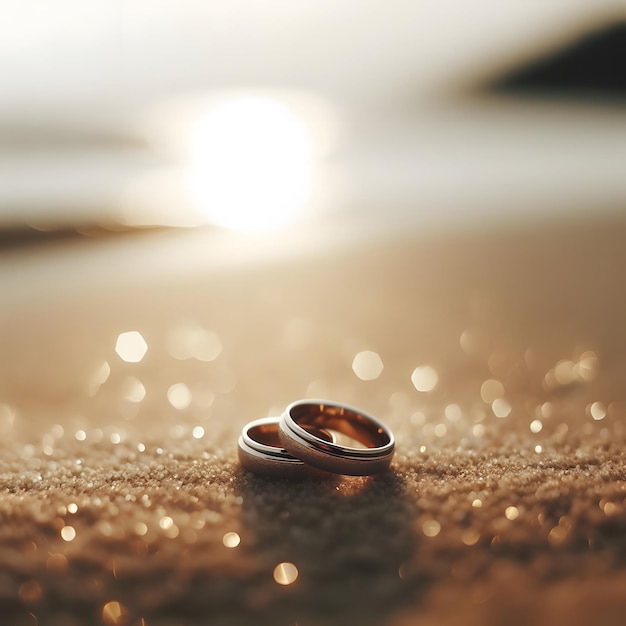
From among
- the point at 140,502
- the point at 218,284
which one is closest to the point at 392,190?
the point at 218,284

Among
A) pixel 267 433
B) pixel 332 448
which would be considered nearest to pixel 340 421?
pixel 267 433

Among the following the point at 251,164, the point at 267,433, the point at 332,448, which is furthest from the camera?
the point at 251,164

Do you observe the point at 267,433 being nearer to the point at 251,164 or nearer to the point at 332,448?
the point at 332,448

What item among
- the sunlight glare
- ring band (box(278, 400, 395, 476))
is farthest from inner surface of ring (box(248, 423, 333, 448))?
the sunlight glare

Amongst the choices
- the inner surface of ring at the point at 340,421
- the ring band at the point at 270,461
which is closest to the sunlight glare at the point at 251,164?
the inner surface of ring at the point at 340,421

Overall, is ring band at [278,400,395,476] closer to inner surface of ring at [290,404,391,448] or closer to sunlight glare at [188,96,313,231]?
inner surface of ring at [290,404,391,448]

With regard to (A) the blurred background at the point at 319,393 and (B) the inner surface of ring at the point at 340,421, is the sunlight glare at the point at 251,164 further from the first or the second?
(B) the inner surface of ring at the point at 340,421
